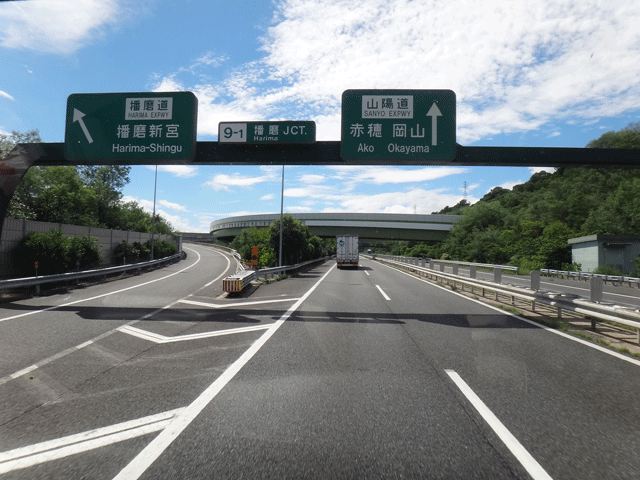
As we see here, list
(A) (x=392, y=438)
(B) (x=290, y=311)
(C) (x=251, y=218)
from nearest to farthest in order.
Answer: (A) (x=392, y=438)
(B) (x=290, y=311)
(C) (x=251, y=218)

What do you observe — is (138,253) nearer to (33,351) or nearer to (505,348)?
(33,351)

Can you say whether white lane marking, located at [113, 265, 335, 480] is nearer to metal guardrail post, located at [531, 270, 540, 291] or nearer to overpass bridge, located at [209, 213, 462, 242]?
metal guardrail post, located at [531, 270, 540, 291]

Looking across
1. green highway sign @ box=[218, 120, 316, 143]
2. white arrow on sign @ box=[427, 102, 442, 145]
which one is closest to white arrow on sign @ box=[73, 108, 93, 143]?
green highway sign @ box=[218, 120, 316, 143]

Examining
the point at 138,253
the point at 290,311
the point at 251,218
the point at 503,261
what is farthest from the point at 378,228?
the point at 290,311

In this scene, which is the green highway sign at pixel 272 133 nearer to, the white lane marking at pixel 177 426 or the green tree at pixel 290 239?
the white lane marking at pixel 177 426

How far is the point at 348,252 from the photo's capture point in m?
41.9

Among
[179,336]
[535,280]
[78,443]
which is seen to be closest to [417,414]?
→ [78,443]

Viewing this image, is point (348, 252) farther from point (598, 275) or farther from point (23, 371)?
point (23, 371)

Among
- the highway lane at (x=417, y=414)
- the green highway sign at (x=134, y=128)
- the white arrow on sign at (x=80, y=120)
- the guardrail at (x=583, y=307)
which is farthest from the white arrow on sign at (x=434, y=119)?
the white arrow on sign at (x=80, y=120)

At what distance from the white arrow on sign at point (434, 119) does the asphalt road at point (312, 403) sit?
5.67 m

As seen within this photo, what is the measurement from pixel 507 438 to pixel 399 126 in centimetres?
1001

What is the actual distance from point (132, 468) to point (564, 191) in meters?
75.3

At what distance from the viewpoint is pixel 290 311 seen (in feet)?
38.7

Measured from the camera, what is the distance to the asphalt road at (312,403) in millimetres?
3236
